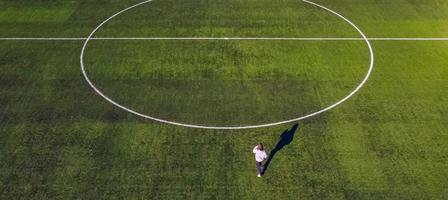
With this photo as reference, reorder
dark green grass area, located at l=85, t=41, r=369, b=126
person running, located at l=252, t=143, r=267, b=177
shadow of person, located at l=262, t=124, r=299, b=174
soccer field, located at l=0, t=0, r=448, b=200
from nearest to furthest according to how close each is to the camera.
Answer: person running, located at l=252, t=143, r=267, b=177 → soccer field, located at l=0, t=0, r=448, b=200 → shadow of person, located at l=262, t=124, r=299, b=174 → dark green grass area, located at l=85, t=41, r=369, b=126

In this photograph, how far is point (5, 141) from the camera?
1748cm

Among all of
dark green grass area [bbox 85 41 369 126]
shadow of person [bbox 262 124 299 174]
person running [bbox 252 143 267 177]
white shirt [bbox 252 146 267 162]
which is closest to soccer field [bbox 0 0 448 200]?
dark green grass area [bbox 85 41 369 126]

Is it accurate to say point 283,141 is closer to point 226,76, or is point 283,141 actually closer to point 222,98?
point 222,98

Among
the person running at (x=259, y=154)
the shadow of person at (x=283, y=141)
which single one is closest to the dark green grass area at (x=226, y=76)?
the shadow of person at (x=283, y=141)

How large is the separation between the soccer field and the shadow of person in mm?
206

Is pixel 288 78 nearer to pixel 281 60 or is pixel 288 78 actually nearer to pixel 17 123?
pixel 281 60

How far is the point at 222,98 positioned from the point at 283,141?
3.96 meters

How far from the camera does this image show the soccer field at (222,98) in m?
15.8

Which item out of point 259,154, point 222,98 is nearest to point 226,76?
point 222,98

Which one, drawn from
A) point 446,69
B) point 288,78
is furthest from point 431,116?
point 288,78

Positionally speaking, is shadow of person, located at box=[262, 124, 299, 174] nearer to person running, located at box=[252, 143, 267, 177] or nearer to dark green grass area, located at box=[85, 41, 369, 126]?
person running, located at box=[252, 143, 267, 177]

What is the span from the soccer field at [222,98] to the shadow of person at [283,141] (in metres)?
0.21

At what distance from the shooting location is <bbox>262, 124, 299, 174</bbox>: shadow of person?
16547 mm

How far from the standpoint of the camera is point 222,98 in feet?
65.7
